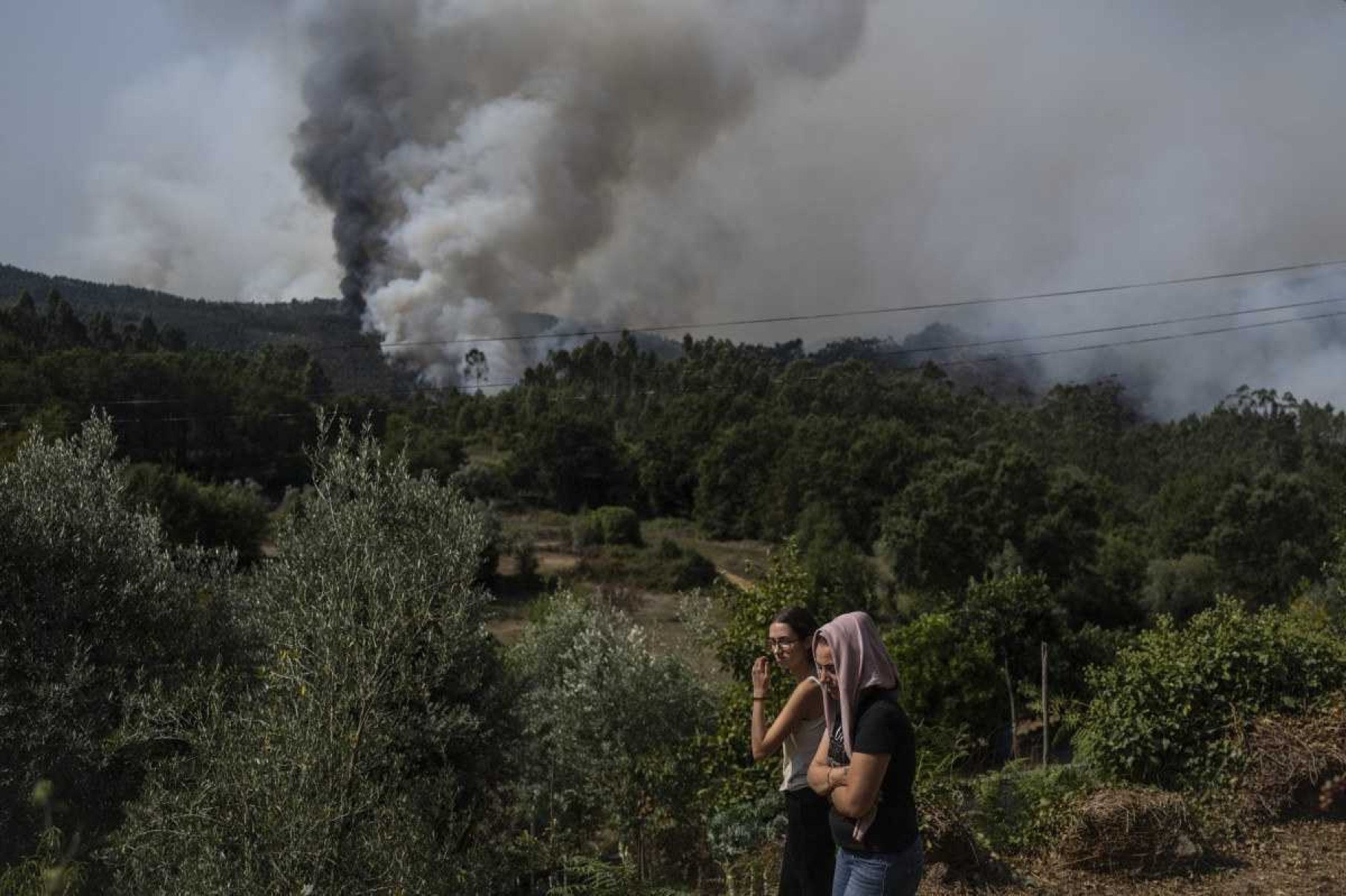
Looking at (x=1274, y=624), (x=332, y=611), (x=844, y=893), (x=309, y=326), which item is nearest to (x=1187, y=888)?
(x=1274, y=624)

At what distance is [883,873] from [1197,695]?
15.1ft

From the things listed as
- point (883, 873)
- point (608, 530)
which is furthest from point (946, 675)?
point (608, 530)

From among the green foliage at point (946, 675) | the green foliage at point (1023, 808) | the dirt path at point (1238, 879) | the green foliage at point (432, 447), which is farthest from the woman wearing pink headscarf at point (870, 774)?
the green foliage at point (432, 447)

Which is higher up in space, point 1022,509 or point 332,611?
point 1022,509

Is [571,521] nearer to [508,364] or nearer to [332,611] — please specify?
[332,611]

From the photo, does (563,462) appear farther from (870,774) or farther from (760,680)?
(870,774)

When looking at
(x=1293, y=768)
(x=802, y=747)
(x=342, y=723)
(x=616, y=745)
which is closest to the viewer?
(x=802, y=747)

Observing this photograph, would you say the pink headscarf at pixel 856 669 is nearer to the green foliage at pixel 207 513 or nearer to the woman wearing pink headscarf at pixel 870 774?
the woman wearing pink headscarf at pixel 870 774

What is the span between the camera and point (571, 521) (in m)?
48.8

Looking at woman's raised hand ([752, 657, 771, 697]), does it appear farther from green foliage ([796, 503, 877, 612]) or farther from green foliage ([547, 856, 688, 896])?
green foliage ([796, 503, 877, 612])

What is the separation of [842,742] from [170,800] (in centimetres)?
274

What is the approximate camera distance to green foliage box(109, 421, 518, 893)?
12.7 feet

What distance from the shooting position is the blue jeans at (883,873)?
3141mm

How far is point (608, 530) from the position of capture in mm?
45219
